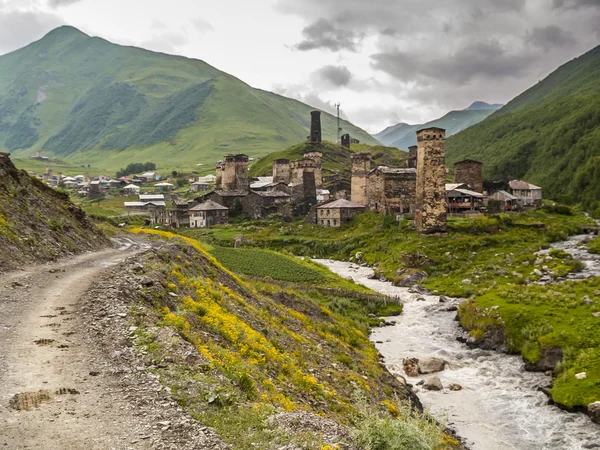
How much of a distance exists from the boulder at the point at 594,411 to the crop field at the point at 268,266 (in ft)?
106

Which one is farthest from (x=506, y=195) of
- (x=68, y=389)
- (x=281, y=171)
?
(x=68, y=389)

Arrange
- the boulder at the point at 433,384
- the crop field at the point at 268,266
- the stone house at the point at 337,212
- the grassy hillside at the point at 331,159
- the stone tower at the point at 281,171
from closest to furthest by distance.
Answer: the boulder at the point at 433,384
the crop field at the point at 268,266
the stone house at the point at 337,212
the stone tower at the point at 281,171
the grassy hillside at the point at 331,159

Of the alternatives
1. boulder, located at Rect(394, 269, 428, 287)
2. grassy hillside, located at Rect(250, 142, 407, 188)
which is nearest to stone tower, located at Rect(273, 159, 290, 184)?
grassy hillside, located at Rect(250, 142, 407, 188)

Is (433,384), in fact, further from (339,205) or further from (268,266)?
(339,205)

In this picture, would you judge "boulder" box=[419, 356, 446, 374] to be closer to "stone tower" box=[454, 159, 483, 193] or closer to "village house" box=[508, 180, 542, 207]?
"stone tower" box=[454, 159, 483, 193]

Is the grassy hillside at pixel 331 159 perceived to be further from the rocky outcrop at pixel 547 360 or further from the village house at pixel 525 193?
the rocky outcrop at pixel 547 360

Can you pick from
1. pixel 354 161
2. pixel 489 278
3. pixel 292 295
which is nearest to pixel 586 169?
pixel 354 161

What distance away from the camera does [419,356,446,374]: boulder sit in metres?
29.3

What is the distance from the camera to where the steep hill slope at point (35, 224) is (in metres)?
24.3

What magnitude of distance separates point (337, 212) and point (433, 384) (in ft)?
206

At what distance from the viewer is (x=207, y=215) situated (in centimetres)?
9619

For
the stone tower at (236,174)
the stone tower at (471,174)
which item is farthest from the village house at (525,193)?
the stone tower at (236,174)

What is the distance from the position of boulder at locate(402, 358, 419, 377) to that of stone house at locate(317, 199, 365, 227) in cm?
5828

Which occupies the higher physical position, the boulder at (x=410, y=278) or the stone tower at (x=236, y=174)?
the stone tower at (x=236, y=174)
